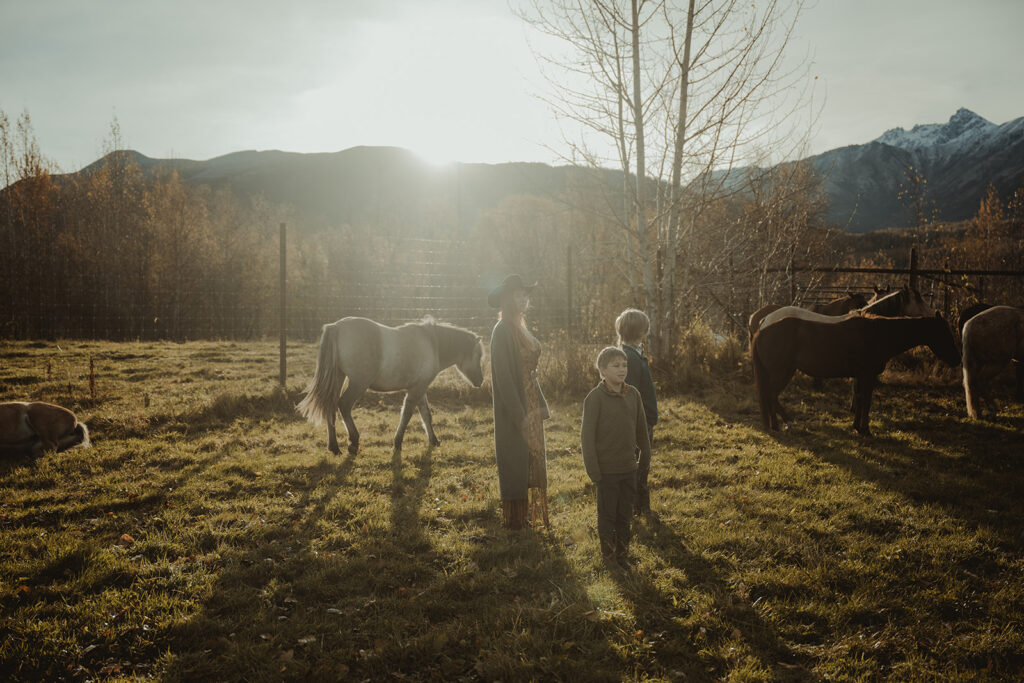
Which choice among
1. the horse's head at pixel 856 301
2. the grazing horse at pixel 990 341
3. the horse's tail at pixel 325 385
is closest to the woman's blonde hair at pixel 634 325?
the horse's tail at pixel 325 385

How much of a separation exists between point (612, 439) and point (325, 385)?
4.64 metres

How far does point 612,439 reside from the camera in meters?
3.80

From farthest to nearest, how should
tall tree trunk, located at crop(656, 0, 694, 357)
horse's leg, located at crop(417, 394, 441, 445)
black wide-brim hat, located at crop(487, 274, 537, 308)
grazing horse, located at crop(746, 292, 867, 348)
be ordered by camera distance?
tall tree trunk, located at crop(656, 0, 694, 357) → grazing horse, located at crop(746, 292, 867, 348) → horse's leg, located at crop(417, 394, 441, 445) → black wide-brim hat, located at crop(487, 274, 537, 308)

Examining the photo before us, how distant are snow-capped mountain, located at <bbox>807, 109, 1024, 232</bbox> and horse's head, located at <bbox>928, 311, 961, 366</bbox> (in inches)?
4049

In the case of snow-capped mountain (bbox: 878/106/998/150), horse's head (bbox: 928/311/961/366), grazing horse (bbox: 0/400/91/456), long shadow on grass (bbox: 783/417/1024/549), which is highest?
snow-capped mountain (bbox: 878/106/998/150)

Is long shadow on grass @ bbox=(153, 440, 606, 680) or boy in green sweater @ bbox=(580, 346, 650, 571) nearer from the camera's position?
long shadow on grass @ bbox=(153, 440, 606, 680)

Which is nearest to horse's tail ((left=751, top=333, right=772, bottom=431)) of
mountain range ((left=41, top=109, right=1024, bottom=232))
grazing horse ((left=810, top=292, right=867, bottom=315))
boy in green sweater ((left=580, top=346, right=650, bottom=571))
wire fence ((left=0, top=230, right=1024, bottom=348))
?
grazing horse ((left=810, top=292, right=867, bottom=315))

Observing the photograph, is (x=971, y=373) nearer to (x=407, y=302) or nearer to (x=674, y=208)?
(x=674, y=208)

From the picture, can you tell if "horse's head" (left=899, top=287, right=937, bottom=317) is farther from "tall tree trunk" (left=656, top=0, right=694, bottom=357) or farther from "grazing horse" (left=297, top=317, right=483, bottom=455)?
"grazing horse" (left=297, top=317, right=483, bottom=455)

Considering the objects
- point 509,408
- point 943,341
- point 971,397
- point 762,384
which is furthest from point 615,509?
point 971,397

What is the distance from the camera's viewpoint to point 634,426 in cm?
388

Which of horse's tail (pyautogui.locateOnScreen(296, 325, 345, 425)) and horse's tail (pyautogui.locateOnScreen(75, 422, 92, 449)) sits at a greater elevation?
horse's tail (pyautogui.locateOnScreen(296, 325, 345, 425))

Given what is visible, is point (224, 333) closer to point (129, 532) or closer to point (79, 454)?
point (79, 454)

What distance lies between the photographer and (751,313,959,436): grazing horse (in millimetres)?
7199
